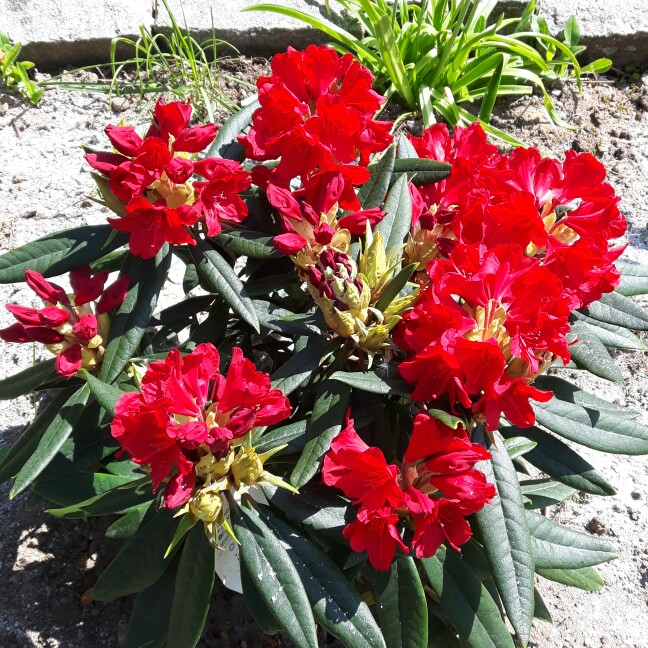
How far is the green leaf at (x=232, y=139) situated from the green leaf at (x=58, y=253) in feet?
0.88

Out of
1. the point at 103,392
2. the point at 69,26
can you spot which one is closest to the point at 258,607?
the point at 103,392

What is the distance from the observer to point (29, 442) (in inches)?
54.1

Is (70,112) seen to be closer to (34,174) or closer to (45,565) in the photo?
(34,174)

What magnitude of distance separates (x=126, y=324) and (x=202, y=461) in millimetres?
376

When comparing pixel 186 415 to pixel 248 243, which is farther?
pixel 248 243

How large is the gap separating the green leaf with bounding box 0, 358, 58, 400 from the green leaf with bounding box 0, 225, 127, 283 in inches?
7.1

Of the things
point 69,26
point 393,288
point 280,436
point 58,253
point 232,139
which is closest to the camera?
point 393,288

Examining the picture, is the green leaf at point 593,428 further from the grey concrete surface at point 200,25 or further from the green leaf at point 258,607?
the grey concrete surface at point 200,25

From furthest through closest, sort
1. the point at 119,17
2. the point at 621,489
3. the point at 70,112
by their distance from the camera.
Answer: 1. the point at 119,17
2. the point at 70,112
3. the point at 621,489

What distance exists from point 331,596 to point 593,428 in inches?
22.2

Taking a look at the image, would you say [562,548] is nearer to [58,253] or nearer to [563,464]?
[563,464]

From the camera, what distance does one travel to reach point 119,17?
303 centimetres

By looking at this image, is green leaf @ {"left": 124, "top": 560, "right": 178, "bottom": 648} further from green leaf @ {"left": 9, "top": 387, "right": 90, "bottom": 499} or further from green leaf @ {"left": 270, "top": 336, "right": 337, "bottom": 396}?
green leaf @ {"left": 270, "top": 336, "right": 337, "bottom": 396}

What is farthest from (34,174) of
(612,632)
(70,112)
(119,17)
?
(612,632)
